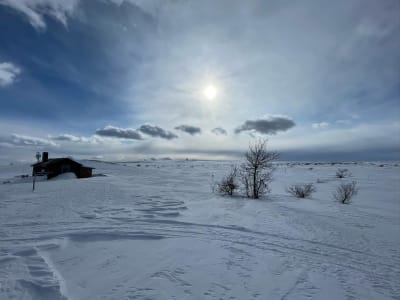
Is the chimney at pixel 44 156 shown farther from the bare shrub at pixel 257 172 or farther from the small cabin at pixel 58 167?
the bare shrub at pixel 257 172

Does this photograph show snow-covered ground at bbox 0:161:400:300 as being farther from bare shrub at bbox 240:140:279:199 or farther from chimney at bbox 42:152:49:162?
chimney at bbox 42:152:49:162

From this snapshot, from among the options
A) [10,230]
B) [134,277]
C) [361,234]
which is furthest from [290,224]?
[10,230]

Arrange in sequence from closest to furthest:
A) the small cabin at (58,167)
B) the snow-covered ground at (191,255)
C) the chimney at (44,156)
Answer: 1. the snow-covered ground at (191,255)
2. the small cabin at (58,167)
3. the chimney at (44,156)

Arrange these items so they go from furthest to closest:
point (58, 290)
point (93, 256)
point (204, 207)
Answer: point (204, 207) → point (93, 256) → point (58, 290)

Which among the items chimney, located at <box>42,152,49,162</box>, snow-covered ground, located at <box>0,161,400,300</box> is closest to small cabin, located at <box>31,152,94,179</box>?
chimney, located at <box>42,152,49,162</box>

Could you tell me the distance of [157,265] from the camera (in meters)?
4.72

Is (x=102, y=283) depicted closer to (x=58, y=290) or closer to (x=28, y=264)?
(x=58, y=290)

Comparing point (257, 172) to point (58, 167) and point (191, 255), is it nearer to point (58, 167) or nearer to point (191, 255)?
point (191, 255)

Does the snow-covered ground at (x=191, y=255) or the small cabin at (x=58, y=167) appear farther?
the small cabin at (x=58, y=167)

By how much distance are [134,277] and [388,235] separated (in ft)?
28.3

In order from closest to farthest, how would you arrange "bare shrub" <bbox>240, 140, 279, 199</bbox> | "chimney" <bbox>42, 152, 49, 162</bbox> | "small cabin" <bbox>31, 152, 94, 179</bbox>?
"bare shrub" <bbox>240, 140, 279, 199</bbox>, "small cabin" <bbox>31, 152, 94, 179</bbox>, "chimney" <bbox>42, 152, 49, 162</bbox>

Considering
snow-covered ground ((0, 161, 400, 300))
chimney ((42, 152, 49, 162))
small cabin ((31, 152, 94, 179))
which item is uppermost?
chimney ((42, 152, 49, 162))

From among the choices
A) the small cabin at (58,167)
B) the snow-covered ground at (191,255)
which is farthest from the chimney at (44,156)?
the snow-covered ground at (191,255)

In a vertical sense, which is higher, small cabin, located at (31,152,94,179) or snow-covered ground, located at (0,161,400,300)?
small cabin, located at (31,152,94,179)
